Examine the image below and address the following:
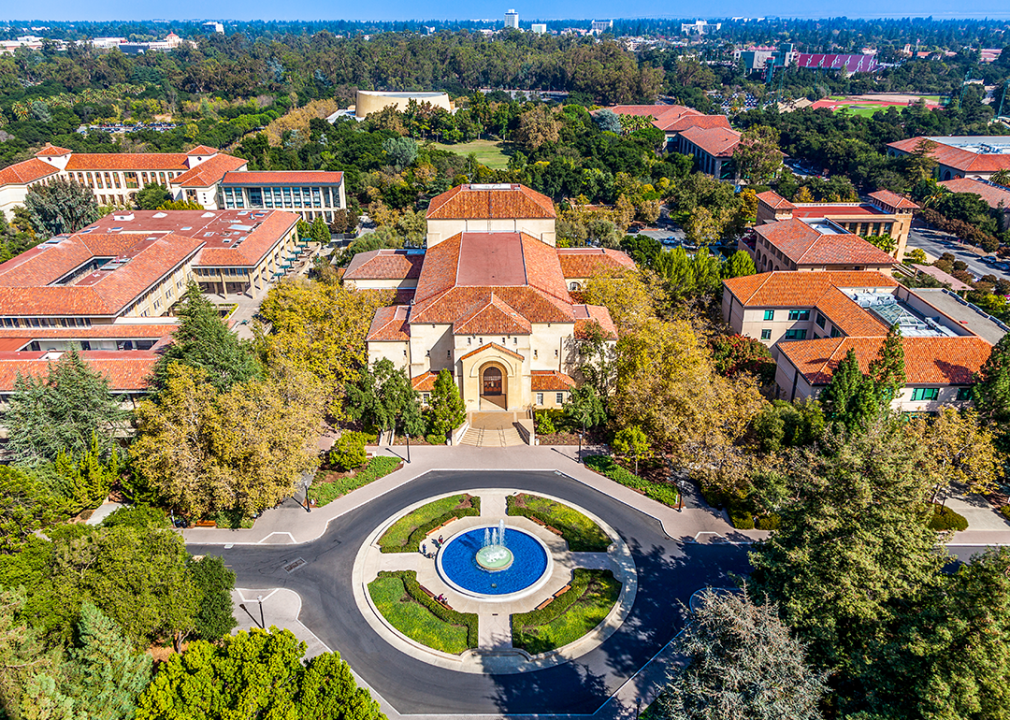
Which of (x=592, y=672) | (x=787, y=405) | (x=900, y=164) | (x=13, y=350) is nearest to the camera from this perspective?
(x=592, y=672)

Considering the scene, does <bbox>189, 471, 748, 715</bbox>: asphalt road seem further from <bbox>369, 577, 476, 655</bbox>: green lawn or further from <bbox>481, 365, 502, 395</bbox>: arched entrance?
<bbox>481, 365, 502, 395</bbox>: arched entrance

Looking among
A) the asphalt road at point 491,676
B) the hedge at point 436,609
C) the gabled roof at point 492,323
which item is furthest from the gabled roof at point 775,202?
the hedge at point 436,609

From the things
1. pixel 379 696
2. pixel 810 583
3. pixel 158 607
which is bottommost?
pixel 379 696

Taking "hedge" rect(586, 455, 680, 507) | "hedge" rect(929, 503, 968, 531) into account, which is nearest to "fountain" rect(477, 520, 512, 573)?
→ "hedge" rect(586, 455, 680, 507)

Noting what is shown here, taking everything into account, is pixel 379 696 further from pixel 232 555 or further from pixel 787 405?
pixel 787 405

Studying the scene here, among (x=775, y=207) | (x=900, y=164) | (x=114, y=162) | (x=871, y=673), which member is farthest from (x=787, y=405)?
(x=114, y=162)

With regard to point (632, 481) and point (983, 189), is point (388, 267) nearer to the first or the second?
point (632, 481)
